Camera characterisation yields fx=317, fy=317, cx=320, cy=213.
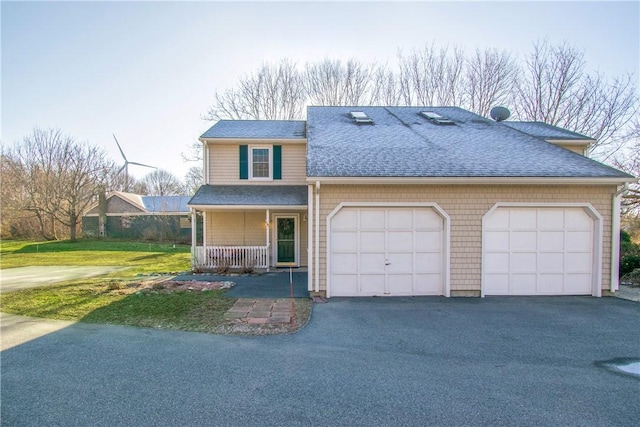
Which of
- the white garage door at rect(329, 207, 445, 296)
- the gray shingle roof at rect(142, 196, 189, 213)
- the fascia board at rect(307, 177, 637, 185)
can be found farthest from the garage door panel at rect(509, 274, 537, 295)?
the gray shingle roof at rect(142, 196, 189, 213)

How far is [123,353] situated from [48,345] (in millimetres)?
1460

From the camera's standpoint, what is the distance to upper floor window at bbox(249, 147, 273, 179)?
1380cm

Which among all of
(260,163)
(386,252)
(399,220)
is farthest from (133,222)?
(399,220)

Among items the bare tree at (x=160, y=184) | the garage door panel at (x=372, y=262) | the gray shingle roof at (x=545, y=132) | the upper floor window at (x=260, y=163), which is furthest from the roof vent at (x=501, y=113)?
the bare tree at (x=160, y=184)

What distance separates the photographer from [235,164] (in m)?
13.8

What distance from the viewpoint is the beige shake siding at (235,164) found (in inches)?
542

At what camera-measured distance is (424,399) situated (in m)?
3.62

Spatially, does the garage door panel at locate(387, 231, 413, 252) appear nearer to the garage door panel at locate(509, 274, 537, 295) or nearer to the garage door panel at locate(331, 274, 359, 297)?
the garage door panel at locate(331, 274, 359, 297)

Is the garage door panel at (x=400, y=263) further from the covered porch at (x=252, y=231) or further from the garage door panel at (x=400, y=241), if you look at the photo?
the covered porch at (x=252, y=231)

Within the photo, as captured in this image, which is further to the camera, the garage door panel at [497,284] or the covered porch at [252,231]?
the covered porch at [252,231]

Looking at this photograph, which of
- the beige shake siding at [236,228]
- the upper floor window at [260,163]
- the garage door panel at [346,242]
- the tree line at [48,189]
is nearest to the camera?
the garage door panel at [346,242]

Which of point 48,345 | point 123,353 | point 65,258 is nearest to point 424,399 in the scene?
point 123,353

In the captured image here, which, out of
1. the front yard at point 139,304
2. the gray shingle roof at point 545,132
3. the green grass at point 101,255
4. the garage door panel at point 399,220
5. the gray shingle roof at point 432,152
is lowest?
the green grass at point 101,255

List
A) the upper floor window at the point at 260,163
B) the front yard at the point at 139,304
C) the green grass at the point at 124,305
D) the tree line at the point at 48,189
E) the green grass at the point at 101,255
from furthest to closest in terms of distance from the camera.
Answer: the tree line at the point at 48,189, the green grass at the point at 101,255, the upper floor window at the point at 260,163, the green grass at the point at 124,305, the front yard at the point at 139,304
